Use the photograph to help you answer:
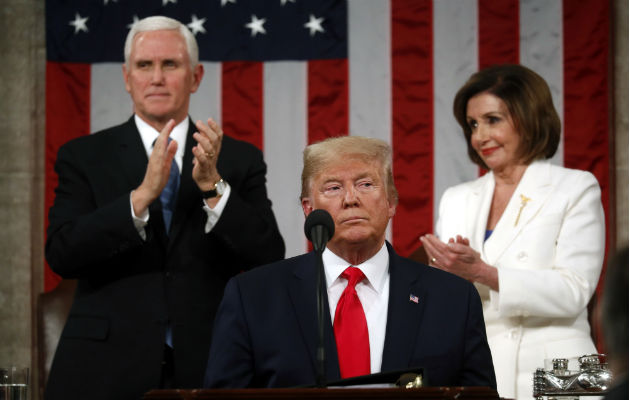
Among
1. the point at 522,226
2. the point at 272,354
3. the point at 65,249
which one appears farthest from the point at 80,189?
the point at 522,226

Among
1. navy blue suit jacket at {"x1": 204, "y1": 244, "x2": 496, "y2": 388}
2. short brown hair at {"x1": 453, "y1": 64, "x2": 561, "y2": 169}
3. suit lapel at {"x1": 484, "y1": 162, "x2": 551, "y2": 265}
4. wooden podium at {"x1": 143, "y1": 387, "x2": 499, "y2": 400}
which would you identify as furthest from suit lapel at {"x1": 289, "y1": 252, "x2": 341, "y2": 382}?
short brown hair at {"x1": 453, "y1": 64, "x2": 561, "y2": 169}

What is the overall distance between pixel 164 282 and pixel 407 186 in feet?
6.71

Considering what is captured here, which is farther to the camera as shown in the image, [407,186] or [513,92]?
[407,186]

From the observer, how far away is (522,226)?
3.57 meters

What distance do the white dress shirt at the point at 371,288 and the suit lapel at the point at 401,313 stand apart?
0.12ft

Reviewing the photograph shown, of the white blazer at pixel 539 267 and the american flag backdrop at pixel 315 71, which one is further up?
the american flag backdrop at pixel 315 71

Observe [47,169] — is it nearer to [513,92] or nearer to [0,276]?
[0,276]

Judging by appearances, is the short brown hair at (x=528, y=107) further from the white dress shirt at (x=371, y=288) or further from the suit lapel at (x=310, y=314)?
the suit lapel at (x=310, y=314)

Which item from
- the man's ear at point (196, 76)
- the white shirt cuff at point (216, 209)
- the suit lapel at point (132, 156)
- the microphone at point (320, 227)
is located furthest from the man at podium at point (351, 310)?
the man's ear at point (196, 76)

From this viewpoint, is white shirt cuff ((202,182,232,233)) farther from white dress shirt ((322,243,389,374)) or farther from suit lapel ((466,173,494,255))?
suit lapel ((466,173,494,255))

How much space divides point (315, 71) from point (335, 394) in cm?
351

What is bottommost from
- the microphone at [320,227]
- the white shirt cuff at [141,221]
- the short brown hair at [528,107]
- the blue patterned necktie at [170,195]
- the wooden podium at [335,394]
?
the wooden podium at [335,394]

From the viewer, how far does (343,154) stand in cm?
284

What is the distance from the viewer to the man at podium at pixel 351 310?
2.53 m
